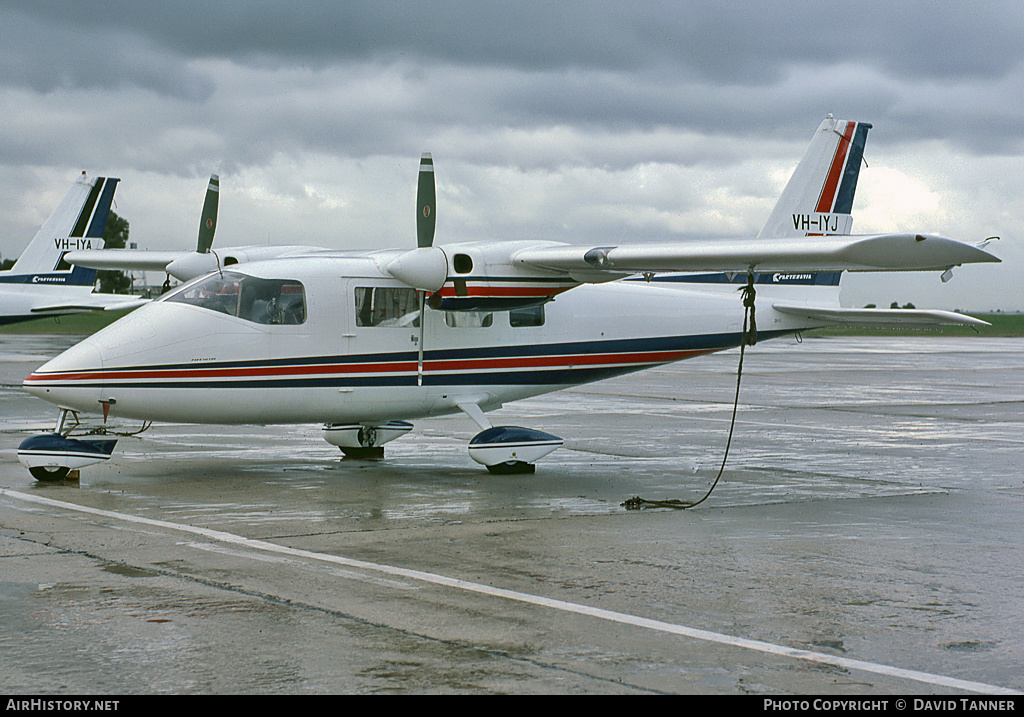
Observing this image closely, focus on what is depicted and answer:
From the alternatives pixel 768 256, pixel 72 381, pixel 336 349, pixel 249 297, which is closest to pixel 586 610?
pixel 768 256

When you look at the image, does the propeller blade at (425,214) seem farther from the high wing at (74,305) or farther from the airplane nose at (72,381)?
the high wing at (74,305)

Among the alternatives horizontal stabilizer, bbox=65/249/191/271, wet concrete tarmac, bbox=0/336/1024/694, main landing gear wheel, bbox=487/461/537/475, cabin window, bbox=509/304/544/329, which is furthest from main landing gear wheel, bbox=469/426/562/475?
horizontal stabilizer, bbox=65/249/191/271

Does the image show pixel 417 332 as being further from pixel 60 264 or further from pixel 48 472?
pixel 60 264

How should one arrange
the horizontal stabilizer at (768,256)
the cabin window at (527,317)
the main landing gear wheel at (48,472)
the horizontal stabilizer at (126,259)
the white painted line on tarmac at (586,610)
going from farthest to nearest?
the horizontal stabilizer at (126,259), the cabin window at (527,317), the main landing gear wheel at (48,472), the horizontal stabilizer at (768,256), the white painted line on tarmac at (586,610)

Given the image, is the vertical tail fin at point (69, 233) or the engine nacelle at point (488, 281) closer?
the engine nacelle at point (488, 281)

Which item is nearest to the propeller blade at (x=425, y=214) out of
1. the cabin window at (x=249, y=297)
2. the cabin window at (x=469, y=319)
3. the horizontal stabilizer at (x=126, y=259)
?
the cabin window at (x=469, y=319)

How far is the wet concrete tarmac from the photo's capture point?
6.27 meters

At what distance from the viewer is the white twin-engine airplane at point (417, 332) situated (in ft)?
42.9

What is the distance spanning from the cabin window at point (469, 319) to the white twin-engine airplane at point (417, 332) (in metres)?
0.02

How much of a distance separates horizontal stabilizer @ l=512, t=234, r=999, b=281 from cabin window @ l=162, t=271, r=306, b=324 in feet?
9.39

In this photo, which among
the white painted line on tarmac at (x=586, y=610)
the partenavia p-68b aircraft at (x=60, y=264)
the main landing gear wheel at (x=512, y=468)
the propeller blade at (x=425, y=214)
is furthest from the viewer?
the partenavia p-68b aircraft at (x=60, y=264)

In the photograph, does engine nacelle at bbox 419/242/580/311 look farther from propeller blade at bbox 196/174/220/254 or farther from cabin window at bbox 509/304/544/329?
propeller blade at bbox 196/174/220/254

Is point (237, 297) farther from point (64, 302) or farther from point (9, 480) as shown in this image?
point (64, 302)

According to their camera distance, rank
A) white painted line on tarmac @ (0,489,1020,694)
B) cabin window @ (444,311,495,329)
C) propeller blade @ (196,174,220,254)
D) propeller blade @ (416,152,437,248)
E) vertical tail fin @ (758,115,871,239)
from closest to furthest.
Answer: white painted line on tarmac @ (0,489,1020,694)
propeller blade @ (416,152,437,248)
cabin window @ (444,311,495,329)
propeller blade @ (196,174,220,254)
vertical tail fin @ (758,115,871,239)
